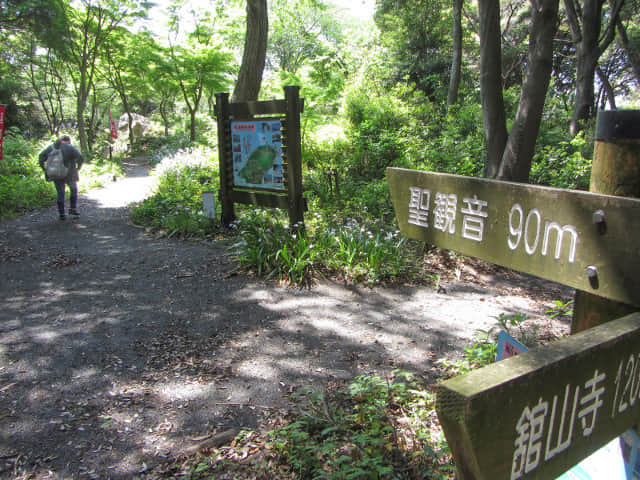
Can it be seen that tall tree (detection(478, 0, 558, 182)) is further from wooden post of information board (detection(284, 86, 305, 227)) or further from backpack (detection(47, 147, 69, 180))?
backpack (detection(47, 147, 69, 180))

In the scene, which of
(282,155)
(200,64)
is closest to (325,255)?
(282,155)

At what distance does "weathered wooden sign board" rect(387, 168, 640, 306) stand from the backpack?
31.1ft

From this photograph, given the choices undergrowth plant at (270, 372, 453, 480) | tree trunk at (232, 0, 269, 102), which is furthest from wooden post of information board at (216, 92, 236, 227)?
undergrowth plant at (270, 372, 453, 480)

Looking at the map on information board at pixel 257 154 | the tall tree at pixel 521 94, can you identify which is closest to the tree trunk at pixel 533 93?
the tall tree at pixel 521 94

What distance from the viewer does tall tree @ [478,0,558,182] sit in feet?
21.4

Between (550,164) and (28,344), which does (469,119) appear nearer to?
(550,164)

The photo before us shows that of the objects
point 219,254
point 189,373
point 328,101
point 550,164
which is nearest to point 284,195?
point 219,254

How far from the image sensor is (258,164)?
7.71m

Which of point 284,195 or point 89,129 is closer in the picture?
point 284,195

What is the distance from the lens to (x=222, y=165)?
329 inches

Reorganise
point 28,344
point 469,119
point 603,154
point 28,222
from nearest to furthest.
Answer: point 603,154 → point 28,344 → point 28,222 → point 469,119

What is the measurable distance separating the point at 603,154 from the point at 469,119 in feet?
42.8

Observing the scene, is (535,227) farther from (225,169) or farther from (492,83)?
(225,169)

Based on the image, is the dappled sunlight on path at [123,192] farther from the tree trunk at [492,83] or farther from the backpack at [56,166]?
the tree trunk at [492,83]
